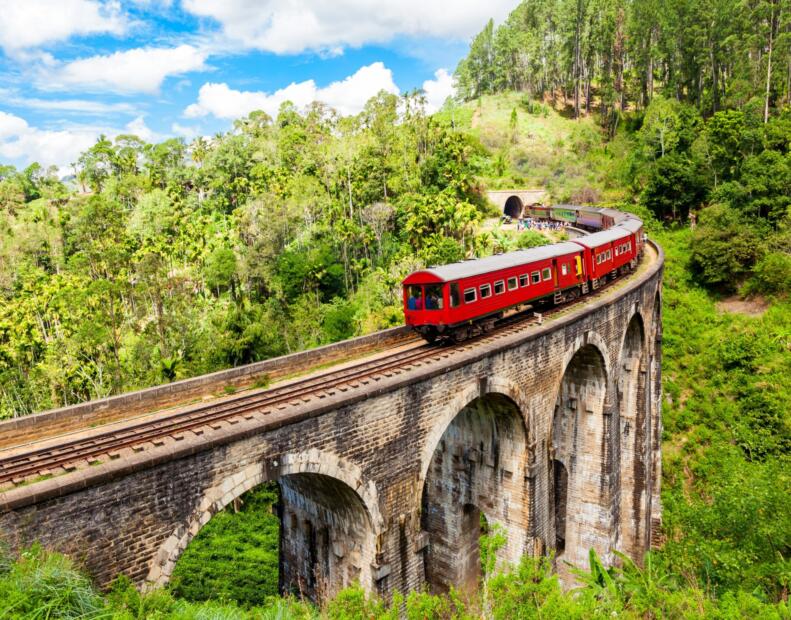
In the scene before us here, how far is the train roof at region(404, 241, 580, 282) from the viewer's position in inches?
651

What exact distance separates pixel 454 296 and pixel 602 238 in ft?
43.7

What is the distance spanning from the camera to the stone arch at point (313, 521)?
902 cm

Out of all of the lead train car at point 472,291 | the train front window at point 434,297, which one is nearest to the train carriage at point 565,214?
the lead train car at point 472,291

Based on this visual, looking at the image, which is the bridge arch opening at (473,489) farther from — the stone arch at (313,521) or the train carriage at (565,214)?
the train carriage at (565,214)

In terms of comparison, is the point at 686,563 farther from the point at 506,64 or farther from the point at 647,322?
the point at 506,64

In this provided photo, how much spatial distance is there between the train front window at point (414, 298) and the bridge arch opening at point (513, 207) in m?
42.3


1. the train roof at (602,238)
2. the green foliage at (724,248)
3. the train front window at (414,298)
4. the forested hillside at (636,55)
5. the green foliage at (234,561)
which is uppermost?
the forested hillside at (636,55)

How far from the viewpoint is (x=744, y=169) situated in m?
39.4


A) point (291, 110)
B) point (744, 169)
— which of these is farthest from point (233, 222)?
point (744, 169)

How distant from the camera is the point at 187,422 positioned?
1162cm

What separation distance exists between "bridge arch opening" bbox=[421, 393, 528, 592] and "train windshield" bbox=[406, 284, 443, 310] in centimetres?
Answer: 313

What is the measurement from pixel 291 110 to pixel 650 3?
4439 cm

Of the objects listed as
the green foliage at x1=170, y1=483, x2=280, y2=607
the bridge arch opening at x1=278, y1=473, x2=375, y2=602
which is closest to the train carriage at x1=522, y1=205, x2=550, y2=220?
the green foliage at x1=170, y1=483, x2=280, y2=607

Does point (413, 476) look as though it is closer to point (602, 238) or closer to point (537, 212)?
point (602, 238)
